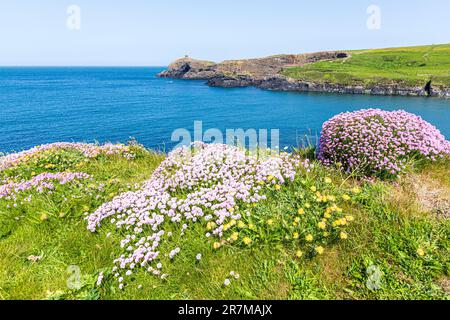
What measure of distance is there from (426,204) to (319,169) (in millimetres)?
2386

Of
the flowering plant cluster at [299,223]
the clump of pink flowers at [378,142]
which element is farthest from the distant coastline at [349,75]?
the flowering plant cluster at [299,223]

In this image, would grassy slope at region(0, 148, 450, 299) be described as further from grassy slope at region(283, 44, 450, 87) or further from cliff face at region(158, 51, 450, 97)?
grassy slope at region(283, 44, 450, 87)

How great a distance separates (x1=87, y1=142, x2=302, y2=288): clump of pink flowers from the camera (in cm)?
479

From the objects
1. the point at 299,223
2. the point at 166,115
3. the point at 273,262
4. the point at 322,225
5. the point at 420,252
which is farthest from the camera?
the point at 166,115

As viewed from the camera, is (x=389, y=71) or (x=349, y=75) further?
(x=389, y=71)

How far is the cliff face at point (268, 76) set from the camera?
3282 inches

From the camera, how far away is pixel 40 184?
7.32 m

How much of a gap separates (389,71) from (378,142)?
390 ft

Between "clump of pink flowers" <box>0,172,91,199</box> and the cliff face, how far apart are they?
9659 cm

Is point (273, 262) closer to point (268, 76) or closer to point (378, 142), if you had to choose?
point (378, 142)

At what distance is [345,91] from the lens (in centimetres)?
8994

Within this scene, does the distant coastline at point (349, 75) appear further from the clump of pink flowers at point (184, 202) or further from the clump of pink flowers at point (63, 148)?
the clump of pink flowers at point (184, 202)

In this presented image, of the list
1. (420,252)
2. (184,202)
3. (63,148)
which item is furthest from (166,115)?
(420,252)
